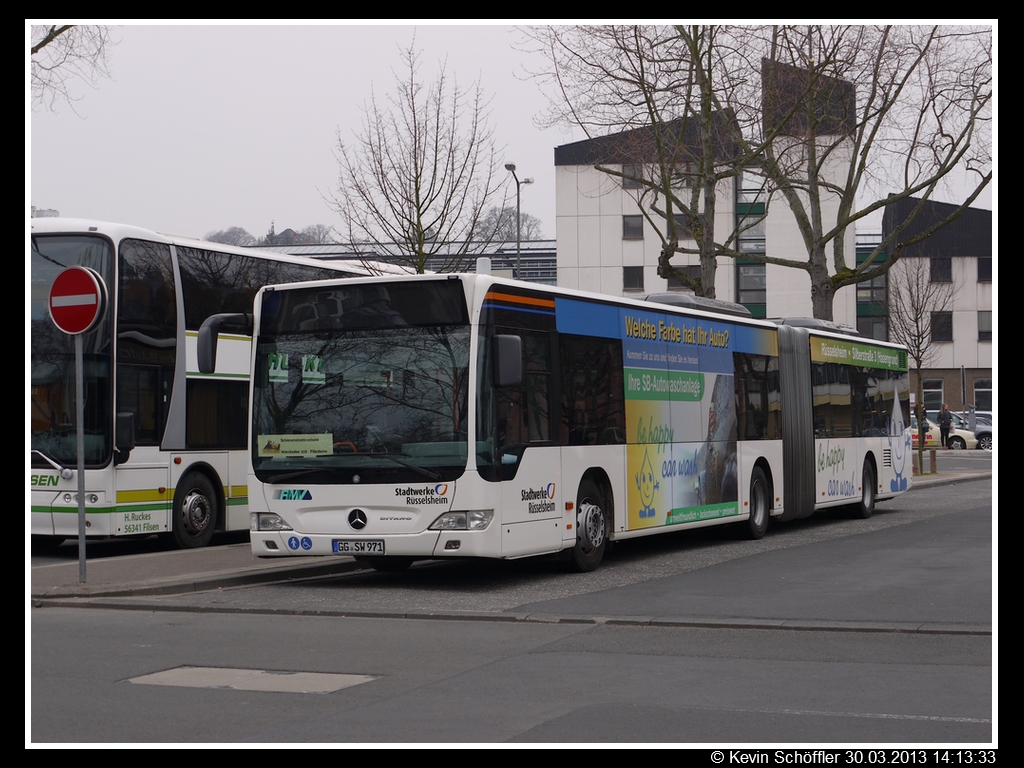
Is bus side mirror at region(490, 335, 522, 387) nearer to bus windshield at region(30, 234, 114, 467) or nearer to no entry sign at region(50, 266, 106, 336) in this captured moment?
no entry sign at region(50, 266, 106, 336)

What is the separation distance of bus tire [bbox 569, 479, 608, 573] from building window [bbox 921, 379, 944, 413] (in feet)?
225

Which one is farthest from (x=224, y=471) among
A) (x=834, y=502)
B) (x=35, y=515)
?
(x=834, y=502)

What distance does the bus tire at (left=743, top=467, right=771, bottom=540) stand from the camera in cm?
1888

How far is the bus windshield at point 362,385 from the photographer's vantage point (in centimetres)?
1252

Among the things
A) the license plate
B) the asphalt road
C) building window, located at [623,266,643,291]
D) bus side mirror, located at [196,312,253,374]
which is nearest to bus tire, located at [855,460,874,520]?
the asphalt road

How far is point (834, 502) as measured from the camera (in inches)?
861

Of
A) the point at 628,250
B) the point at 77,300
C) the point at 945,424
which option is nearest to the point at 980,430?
the point at 945,424

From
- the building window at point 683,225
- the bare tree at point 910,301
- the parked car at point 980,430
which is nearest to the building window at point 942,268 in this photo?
the bare tree at point 910,301

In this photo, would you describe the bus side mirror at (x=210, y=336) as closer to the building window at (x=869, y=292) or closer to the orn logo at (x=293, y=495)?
the orn logo at (x=293, y=495)

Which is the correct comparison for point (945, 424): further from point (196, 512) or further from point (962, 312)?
point (196, 512)

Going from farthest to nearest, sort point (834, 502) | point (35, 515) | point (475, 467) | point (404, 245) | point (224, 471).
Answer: point (404, 245), point (834, 502), point (224, 471), point (35, 515), point (475, 467)

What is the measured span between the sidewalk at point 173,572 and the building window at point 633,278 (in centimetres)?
5505
